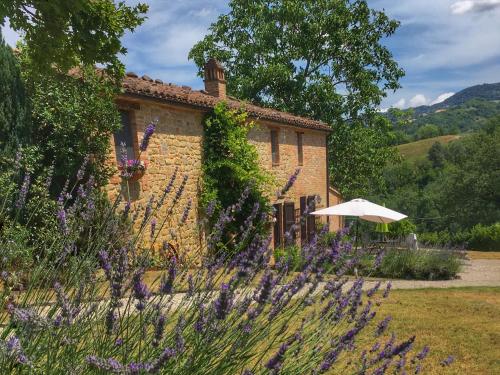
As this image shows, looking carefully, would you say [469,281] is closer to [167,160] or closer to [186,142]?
[186,142]

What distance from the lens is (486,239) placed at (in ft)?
89.0

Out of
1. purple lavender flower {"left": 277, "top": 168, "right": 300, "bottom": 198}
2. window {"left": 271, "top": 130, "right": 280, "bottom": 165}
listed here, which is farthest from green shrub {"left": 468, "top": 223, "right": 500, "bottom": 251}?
purple lavender flower {"left": 277, "top": 168, "right": 300, "bottom": 198}

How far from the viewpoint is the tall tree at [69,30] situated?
647 centimetres

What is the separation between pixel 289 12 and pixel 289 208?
32.9ft

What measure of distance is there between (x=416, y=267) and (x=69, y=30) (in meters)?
9.96

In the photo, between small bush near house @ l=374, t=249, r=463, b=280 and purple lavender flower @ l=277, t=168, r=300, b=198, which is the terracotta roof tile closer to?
small bush near house @ l=374, t=249, r=463, b=280

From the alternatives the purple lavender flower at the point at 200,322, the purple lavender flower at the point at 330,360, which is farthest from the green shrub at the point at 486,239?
the purple lavender flower at the point at 200,322

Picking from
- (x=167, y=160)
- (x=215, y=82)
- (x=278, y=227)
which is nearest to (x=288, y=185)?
(x=167, y=160)

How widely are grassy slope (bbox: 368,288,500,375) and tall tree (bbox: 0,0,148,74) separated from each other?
5.80 m

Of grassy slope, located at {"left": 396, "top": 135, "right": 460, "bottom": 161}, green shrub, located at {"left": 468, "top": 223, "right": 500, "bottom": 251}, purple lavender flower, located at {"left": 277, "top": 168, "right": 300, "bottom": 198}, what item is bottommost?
green shrub, located at {"left": 468, "top": 223, "right": 500, "bottom": 251}

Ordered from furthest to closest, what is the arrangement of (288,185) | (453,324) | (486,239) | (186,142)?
(486,239), (186,142), (453,324), (288,185)

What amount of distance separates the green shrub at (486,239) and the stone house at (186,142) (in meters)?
14.4

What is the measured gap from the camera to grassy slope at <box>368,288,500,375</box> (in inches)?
202

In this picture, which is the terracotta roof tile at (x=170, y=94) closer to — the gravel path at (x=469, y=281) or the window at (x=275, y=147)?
the window at (x=275, y=147)
